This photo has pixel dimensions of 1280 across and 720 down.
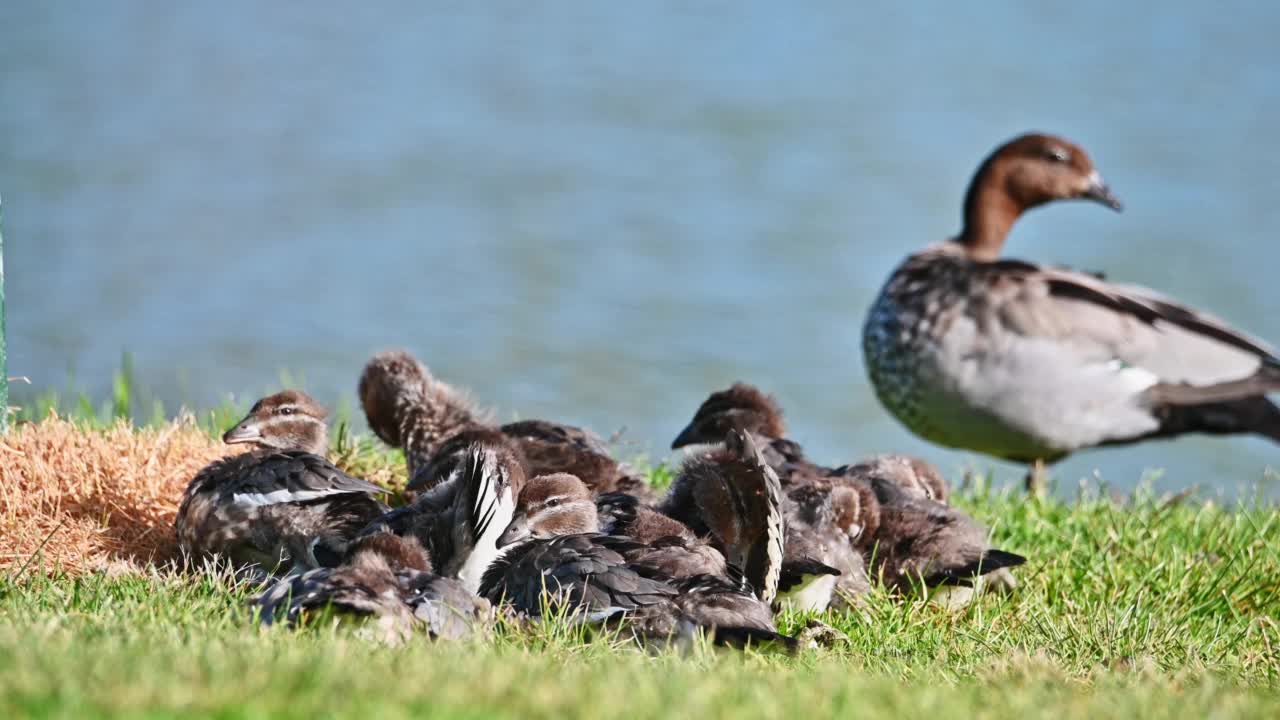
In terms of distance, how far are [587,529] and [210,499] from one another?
1611 mm

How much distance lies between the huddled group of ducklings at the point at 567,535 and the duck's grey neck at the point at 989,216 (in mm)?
4835

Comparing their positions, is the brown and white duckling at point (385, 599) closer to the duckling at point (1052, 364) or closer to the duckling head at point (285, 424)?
the duckling head at point (285, 424)

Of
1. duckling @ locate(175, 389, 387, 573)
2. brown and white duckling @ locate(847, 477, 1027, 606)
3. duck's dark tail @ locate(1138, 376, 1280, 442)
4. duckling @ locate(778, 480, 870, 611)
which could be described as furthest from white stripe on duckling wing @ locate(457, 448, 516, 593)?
duck's dark tail @ locate(1138, 376, 1280, 442)

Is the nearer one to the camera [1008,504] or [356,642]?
[356,642]

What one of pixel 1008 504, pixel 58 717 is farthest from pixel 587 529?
pixel 1008 504

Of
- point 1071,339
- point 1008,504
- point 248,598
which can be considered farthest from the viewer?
point 1071,339

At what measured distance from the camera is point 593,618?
4992 mm

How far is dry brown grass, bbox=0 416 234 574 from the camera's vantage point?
631 centimetres

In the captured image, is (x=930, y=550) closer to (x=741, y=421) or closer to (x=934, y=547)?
(x=934, y=547)

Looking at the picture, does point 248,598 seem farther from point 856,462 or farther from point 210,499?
point 856,462

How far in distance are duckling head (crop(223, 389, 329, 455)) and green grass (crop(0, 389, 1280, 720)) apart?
3.63 feet

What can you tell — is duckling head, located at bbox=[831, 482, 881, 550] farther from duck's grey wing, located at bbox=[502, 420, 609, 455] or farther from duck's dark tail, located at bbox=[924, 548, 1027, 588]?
duck's grey wing, located at bbox=[502, 420, 609, 455]

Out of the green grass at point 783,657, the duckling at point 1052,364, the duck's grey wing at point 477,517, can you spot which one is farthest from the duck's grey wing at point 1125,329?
the duck's grey wing at point 477,517

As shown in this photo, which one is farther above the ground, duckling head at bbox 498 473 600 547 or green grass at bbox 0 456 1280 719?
duckling head at bbox 498 473 600 547
